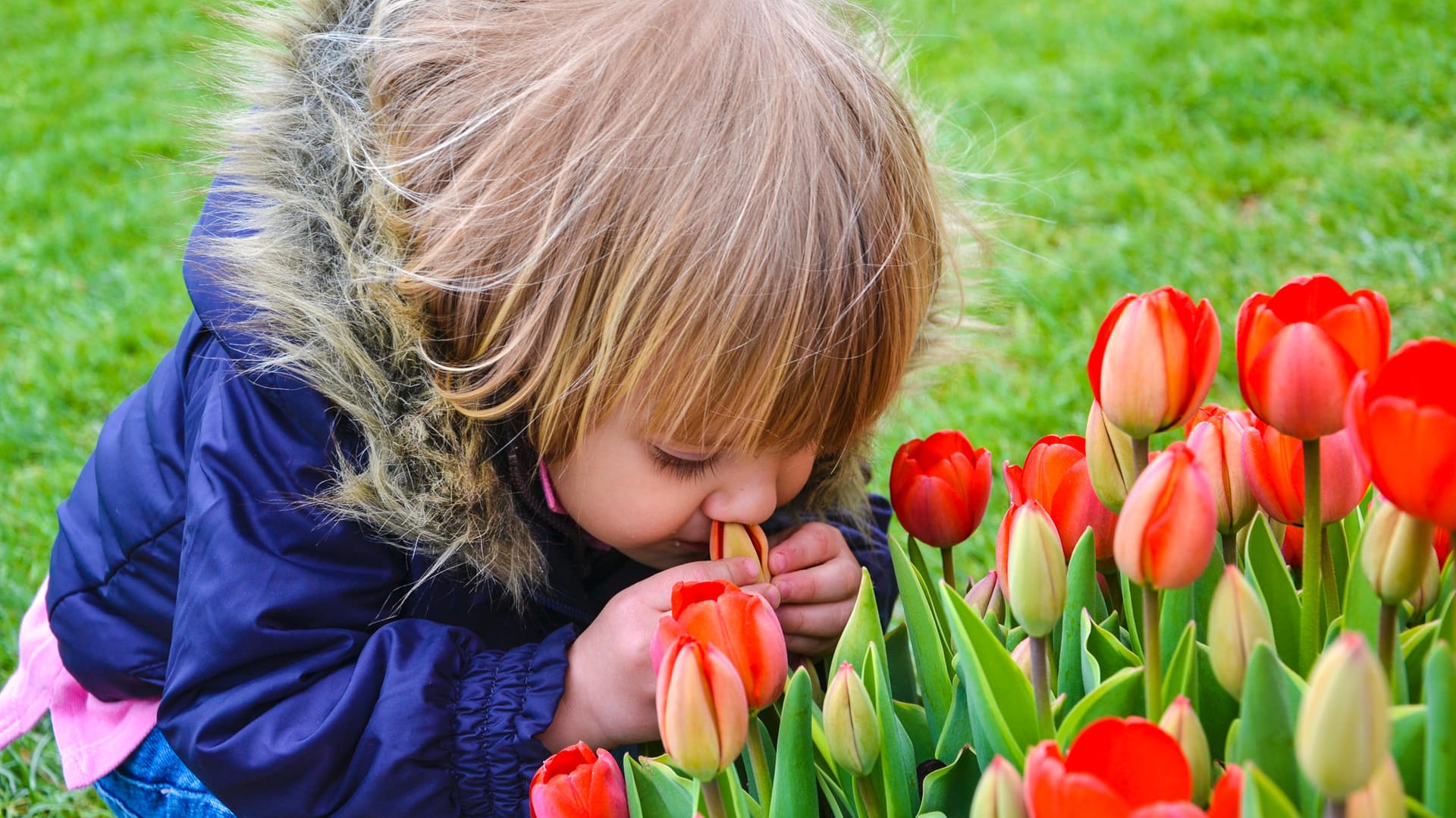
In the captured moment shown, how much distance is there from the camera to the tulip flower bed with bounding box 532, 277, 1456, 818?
0.62 meters

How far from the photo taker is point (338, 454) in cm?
133

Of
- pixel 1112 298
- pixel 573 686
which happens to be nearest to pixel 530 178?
pixel 573 686

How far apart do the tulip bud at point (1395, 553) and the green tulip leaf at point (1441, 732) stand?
0.15 ft

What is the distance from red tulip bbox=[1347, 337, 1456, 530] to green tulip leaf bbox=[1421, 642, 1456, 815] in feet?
0.22

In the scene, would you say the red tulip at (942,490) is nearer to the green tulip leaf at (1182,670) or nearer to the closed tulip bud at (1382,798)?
the green tulip leaf at (1182,670)

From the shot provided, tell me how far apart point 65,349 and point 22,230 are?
96 cm

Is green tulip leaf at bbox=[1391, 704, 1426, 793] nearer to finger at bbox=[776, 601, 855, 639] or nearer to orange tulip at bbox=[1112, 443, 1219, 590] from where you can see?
orange tulip at bbox=[1112, 443, 1219, 590]

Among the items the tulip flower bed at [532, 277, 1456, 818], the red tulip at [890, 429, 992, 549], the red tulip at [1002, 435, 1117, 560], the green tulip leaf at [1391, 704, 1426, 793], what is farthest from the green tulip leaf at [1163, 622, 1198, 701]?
the red tulip at [890, 429, 992, 549]

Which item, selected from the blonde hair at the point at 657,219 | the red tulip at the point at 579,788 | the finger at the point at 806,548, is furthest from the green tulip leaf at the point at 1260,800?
the finger at the point at 806,548

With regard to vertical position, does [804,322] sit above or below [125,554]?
above

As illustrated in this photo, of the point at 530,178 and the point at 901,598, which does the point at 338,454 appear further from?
the point at 901,598

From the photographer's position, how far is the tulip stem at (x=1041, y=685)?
81cm

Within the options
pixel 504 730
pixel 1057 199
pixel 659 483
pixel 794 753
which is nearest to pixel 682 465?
pixel 659 483

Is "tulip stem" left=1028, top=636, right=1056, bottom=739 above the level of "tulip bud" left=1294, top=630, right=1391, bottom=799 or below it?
below
